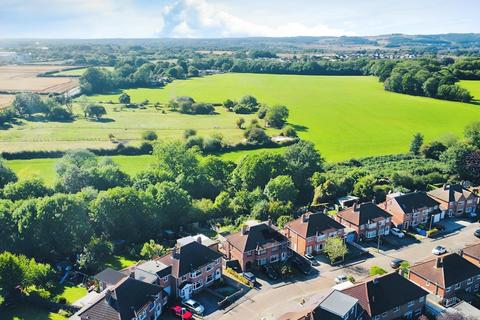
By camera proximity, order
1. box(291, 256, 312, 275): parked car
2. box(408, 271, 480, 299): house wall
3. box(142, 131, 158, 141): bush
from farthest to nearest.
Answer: box(142, 131, 158, 141): bush → box(291, 256, 312, 275): parked car → box(408, 271, 480, 299): house wall

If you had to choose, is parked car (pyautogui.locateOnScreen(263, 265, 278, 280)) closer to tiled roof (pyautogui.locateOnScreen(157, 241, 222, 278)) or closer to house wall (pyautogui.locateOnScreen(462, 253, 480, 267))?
tiled roof (pyautogui.locateOnScreen(157, 241, 222, 278))

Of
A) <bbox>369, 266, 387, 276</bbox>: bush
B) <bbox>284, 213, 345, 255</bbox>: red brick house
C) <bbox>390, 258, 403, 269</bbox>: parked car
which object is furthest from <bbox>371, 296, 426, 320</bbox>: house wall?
<bbox>284, 213, 345, 255</bbox>: red brick house

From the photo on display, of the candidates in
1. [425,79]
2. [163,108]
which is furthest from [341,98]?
[163,108]

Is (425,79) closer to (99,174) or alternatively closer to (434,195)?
(434,195)

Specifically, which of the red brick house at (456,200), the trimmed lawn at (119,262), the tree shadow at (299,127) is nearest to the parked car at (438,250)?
the red brick house at (456,200)

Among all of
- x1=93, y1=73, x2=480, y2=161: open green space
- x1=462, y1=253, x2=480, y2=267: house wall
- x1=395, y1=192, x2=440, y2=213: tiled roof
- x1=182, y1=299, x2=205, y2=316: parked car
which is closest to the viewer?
x1=182, y1=299, x2=205, y2=316: parked car

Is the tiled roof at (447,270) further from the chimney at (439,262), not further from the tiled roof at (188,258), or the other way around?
the tiled roof at (188,258)

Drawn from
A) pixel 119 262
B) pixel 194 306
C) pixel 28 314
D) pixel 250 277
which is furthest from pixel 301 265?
pixel 28 314
